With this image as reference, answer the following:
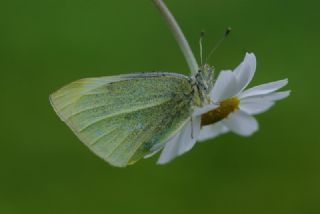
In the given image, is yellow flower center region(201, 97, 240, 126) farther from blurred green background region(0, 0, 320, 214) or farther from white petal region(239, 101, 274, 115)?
blurred green background region(0, 0, 320, 214)

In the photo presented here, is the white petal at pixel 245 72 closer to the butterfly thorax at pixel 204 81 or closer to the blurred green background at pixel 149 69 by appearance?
the butterfly thorax at pixel 204 81

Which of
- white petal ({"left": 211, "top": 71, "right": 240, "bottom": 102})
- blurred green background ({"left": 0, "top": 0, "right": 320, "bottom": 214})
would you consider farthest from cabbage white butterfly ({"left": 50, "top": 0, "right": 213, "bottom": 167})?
blurred green background ({"left": 0, "top": 0, "right": 320, "bottom": 214})

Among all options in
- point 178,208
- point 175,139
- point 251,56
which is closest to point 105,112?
point 175,139

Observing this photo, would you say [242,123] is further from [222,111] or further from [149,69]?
[149,69]

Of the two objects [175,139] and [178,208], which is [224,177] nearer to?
[178,208]

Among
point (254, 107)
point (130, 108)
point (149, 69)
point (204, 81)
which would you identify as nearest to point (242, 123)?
point (254, 107)

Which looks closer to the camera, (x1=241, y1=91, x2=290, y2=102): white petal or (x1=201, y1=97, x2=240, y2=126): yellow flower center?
(x1=241, y1=91, x2=290, y2=102): white petal
